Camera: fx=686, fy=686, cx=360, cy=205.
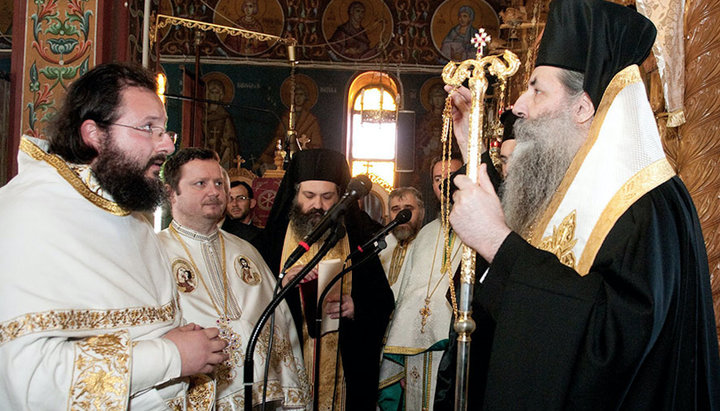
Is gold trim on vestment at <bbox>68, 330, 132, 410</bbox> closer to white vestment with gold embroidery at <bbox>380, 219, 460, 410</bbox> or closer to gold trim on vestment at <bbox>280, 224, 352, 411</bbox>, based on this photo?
gold trim on vestment at <bbox>280, 224, 352, 411</bbox>

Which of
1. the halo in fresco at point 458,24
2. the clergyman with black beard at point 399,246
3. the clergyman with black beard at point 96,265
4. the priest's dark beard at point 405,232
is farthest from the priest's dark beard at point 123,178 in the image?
the halo in fresco at point 458,24

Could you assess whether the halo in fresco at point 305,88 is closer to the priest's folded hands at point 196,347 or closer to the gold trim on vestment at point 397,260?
the gold trim on vestment at point 397,260

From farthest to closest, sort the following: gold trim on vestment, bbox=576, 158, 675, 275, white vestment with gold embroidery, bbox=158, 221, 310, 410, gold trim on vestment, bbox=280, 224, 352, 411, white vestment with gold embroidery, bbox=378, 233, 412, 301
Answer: white vestment with gold embroidery, bbox=378, 233, 412, 301, gold trim on vestment, bbox=280, 224, 352, 411, white vestment with gold embroidery, bbox=158, 221, 310, 410, gold trim on vestment, bbox=576, 158, 675, 275

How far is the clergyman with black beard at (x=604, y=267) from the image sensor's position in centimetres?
177

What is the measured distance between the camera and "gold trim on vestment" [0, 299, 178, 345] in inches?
77.6

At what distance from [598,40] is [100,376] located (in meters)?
1.82

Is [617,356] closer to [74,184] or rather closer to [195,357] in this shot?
[195,357]

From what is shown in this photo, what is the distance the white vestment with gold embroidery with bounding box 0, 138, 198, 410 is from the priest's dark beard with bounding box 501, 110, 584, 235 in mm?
1289

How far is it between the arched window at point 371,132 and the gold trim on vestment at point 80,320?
1239cm

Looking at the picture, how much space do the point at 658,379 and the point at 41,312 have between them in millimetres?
1740

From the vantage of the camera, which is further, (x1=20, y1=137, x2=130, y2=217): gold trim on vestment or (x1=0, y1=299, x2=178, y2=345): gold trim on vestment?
(x1=20, y1=137, x2=130, y2=217): gold trim on vestment

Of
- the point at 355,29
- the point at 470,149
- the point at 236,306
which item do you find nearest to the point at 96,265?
the point at 236,306

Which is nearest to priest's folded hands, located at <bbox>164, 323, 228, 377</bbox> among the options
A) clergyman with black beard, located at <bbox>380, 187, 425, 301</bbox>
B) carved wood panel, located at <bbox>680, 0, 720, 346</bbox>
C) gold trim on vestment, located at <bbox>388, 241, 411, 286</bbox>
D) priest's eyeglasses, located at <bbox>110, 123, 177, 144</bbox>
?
priest's eyeglasses, located at <bbox>110, 123, 177, 144</bbox>

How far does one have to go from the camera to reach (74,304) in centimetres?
210
